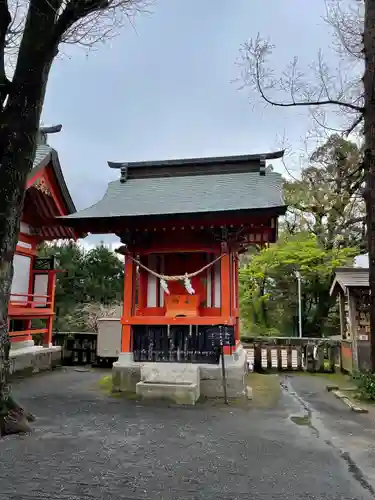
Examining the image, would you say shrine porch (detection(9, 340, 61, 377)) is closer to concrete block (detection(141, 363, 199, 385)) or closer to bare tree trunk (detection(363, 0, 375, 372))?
concrete block (detection(141, 363, 199, 385))

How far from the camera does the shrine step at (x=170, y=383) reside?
7453 mm

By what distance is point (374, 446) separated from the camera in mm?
5070

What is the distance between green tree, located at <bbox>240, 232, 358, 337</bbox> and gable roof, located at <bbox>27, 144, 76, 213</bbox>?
10363mm

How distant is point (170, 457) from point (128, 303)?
4.66m

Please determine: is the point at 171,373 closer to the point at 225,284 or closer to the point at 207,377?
the point at 207,377

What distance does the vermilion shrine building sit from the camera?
823 centimetres

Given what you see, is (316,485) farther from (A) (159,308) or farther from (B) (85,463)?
(A) (159,308)

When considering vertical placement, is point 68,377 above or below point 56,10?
below

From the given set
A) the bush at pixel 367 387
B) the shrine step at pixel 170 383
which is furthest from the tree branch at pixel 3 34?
the bush at pixel 367 387

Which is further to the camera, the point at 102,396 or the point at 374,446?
the point at 102,396

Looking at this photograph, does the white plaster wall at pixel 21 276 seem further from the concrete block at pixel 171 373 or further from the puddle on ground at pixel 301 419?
the puddle on ground at pixel 301 419

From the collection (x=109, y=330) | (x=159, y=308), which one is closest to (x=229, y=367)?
(x=159, y=308)

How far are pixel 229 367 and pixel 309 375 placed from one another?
16.2ft

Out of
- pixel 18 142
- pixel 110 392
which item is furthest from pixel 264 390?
pixel 18 142
